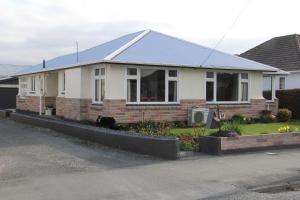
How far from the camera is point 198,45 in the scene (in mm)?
22703

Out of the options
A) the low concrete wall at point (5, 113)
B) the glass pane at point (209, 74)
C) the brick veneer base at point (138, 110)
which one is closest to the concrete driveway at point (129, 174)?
the brick veneer base at point (138, 110)

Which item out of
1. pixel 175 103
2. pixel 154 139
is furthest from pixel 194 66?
pixel 154 139

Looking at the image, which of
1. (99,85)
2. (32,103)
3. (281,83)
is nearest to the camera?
(99,85)

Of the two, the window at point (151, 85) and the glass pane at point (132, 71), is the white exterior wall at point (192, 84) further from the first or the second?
the glass pane at point (132, 71)

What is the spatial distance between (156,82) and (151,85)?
1.08ft

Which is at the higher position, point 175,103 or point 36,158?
point 175,103

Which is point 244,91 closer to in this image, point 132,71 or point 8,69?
point 132,71

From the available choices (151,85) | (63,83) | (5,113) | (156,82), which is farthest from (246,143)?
(5,113)

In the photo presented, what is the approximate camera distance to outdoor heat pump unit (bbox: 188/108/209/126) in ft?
64.7

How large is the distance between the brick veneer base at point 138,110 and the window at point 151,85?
14.1 inches

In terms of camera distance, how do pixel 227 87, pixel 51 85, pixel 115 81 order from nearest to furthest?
1. pixel 115 81
2. pixel 227 87
3. pixel 51 85

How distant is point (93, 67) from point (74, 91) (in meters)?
1.84

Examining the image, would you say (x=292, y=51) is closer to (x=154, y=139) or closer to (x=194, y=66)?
(x=194, y=66)

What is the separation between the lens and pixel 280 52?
1321 inches
